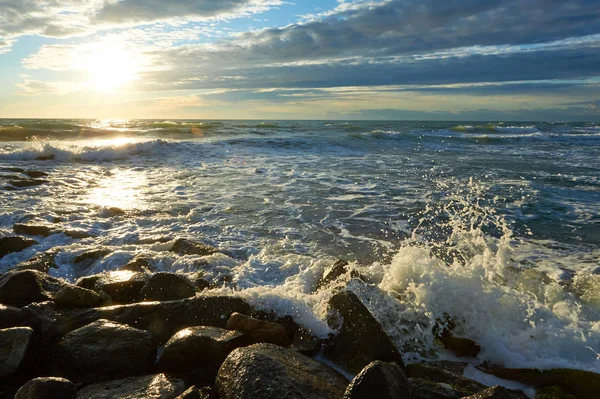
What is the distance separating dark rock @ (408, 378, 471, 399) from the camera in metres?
2.96

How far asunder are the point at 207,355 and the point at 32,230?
590 centimetres

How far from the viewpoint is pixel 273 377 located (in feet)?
9.16

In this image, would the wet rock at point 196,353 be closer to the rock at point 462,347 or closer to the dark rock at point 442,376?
the dark rock at point 442,376

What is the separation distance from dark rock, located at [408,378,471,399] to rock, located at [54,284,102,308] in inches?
134

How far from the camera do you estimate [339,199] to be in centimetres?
1081

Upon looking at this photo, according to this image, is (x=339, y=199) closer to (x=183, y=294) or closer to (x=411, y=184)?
(x=411, y=184)

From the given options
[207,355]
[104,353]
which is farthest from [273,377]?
[104,353]

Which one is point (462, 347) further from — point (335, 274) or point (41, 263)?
point (41, 263)

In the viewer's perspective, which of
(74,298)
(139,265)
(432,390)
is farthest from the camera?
(139,265)

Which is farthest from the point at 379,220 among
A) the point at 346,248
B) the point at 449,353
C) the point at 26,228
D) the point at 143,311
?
the point at 26,228

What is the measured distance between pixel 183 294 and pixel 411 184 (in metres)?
A: 9.61


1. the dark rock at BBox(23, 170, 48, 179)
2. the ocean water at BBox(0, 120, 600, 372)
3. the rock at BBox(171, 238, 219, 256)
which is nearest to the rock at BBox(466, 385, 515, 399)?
the ocean water at BBox(0, 120, 600, 372)

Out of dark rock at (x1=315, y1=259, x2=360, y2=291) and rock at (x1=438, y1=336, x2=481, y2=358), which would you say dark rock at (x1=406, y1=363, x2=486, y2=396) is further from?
dark rock at (x1=315, y1=259, x2=360, y2=291)

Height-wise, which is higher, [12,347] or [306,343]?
[12,347]
